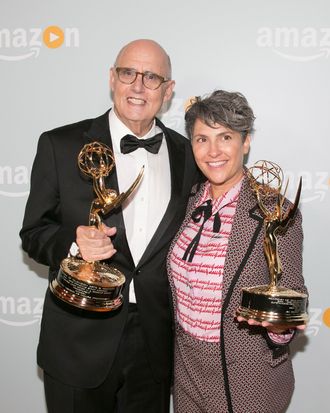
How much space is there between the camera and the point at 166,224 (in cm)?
185

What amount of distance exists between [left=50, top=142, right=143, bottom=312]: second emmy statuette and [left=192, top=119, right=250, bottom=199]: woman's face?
33 centimetres

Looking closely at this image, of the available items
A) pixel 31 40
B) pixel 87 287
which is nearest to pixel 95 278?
pixel 87 287

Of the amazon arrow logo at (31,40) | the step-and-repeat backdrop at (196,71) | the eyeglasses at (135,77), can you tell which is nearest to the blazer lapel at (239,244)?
the eyeglasses at (135,77)

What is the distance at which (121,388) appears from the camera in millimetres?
1966

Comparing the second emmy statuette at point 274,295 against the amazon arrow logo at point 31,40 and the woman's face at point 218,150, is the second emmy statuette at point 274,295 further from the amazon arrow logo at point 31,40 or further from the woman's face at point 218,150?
the amazon arrow logo at point 31,40

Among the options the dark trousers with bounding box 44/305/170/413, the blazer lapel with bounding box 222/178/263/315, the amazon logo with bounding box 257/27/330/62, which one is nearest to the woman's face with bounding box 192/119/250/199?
the blazer lapel with bounding box 222/178/263/315

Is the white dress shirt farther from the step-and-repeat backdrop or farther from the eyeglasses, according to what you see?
the step-and-repeat backdrop

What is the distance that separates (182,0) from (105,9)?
13.3 inches

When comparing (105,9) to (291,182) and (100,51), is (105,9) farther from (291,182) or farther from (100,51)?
(291,182)

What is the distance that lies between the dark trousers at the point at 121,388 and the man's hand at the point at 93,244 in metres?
0.41

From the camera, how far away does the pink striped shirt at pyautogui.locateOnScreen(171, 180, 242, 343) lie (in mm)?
A: 1685

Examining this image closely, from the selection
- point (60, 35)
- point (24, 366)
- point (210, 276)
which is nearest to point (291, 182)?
point (210, 276)

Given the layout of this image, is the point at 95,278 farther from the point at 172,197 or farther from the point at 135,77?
the point at 135,77

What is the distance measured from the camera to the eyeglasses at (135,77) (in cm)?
189
